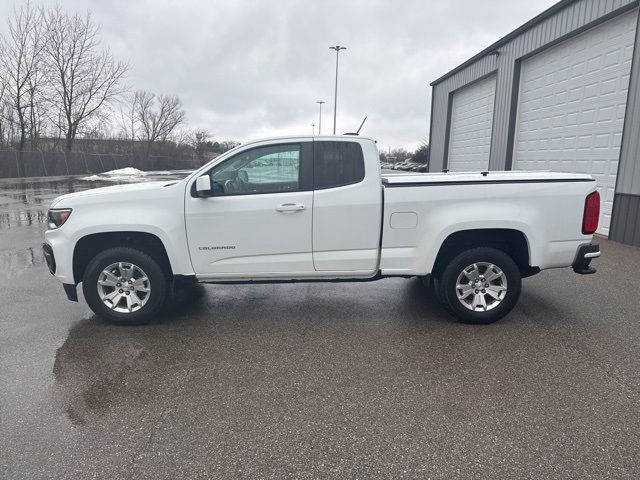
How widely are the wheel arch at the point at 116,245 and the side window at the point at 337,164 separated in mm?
1777

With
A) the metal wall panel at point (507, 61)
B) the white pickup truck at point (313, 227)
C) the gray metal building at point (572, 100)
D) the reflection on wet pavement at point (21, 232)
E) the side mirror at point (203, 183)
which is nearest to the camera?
the side mirror at point (203, 183)

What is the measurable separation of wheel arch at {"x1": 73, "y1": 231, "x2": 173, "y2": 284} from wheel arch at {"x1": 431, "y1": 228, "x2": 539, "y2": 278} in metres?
2.87

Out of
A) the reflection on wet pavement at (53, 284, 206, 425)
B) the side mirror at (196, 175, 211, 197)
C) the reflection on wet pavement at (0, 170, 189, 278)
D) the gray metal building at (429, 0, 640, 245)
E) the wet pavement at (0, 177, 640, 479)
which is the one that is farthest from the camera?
the gray metal building at (429, 0, 640, 245)

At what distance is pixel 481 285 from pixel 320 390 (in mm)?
2246

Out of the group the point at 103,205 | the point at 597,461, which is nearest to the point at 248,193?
the point at 103,205

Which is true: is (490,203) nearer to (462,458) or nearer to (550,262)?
(550,262)

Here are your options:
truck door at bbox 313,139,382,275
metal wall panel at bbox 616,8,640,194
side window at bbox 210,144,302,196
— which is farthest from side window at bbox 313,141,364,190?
metal wall panel at bbox 616,8,640,194

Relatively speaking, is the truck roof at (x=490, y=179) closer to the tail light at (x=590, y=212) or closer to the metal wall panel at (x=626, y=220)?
the tail light at (x=590, y=212)

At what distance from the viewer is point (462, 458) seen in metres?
2.66

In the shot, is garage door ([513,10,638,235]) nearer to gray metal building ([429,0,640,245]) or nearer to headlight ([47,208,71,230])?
gray metal building ([429,0,640,245])

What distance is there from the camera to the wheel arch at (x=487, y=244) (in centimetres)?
476

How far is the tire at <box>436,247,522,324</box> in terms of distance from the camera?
4.69 meters

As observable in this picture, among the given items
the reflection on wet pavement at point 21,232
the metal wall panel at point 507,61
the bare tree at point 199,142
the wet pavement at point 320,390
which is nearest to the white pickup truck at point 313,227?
the wet pavement at point 320,390

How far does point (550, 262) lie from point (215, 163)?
142 inches
